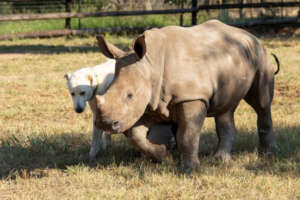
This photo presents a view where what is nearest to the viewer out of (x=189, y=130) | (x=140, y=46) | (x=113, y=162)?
(x=140, y=46)

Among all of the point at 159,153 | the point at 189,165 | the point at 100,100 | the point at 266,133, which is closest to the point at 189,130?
the point at 189,165

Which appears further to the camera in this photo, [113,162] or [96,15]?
[96,15]

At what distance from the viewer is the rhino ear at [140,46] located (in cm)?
433

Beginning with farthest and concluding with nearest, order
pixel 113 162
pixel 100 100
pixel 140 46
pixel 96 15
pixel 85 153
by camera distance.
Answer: pixel 96 15
pixel 85 153
pixel 113 162
pixel 140 46
pixel 100 100

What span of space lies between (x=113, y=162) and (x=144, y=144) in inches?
19.5

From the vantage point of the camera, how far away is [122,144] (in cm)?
607

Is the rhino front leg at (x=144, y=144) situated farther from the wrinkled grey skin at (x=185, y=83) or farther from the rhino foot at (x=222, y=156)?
the rhino foot at (x=222, y=156)

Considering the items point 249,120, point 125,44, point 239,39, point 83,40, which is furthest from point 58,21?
point 239,39

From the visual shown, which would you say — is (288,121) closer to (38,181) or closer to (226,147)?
(226,147)

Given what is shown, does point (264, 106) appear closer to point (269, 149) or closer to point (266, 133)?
point (266, 133)

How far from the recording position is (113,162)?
17.1 feet

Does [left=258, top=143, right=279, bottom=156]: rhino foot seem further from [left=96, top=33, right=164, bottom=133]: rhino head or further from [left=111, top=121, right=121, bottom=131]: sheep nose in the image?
[left=111, top=121, right=121, bottom=131]: sheep nose

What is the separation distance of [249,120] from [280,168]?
1.99 m

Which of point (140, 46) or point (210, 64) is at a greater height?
point (140, 46)
